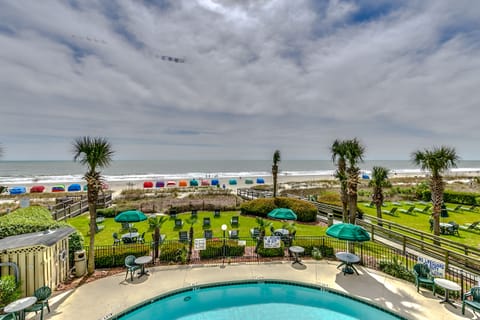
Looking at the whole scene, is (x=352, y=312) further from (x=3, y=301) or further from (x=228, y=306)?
(x=3, y=301)

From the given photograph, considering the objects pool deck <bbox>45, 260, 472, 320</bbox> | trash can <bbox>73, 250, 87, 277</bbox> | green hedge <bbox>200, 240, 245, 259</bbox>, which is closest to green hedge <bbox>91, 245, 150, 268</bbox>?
trash can <bbox>73, 250, 87, 277</bbox>

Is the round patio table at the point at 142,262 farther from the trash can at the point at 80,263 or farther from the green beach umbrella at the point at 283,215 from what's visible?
the green beach umbrella at the point at 283,215

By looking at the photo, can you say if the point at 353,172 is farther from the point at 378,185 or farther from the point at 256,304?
the point at 256,304

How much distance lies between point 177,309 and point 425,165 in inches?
603

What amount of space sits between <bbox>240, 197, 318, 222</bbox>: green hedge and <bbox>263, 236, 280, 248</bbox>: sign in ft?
25.3

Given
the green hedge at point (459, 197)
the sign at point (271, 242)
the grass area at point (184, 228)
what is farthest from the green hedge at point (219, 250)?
the green hedge at point (459, 197)

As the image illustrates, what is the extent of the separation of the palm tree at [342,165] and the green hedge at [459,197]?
20712mm

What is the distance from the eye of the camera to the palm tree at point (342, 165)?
14.4 meters

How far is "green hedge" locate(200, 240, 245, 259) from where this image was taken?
37.3 ft

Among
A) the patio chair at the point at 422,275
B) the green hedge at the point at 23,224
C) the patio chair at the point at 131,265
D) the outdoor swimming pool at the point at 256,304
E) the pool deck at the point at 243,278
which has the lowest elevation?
the outdoor swimming pool at the point at 256,304

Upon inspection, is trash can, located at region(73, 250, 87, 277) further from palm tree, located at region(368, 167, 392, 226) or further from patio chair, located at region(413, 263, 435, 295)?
palm tree, located at region(368, 167, 392, 226)

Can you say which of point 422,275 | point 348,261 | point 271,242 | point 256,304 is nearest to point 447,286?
point 422,275

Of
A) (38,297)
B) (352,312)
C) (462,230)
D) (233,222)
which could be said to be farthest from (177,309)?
(462,230)

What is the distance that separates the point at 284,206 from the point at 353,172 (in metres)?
7.58
